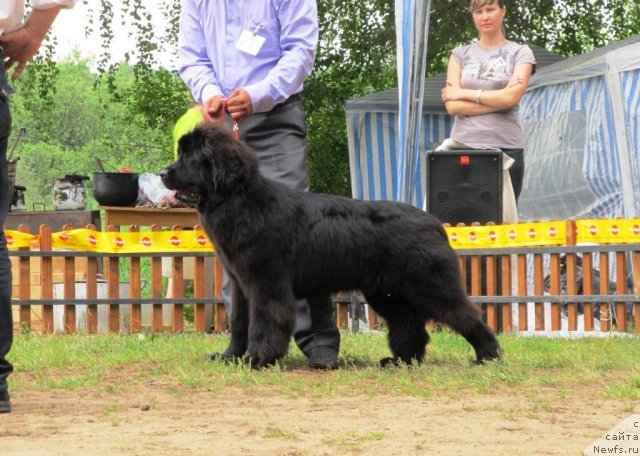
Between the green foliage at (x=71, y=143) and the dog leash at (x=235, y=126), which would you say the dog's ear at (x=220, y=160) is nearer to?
the dog leash at (x=235, y=126)

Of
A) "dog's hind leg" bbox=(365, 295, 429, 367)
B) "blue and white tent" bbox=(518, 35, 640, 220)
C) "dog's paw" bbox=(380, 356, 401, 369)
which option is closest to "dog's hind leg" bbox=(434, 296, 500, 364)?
"dog's hind leg" bbox=(365, 295, 429, 367)

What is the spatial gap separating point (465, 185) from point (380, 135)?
548 cm

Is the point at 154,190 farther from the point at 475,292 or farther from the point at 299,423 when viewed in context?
the point at 299,423

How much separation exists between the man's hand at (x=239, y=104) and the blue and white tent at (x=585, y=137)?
5.29 metres

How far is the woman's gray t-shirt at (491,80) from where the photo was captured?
26.3ft

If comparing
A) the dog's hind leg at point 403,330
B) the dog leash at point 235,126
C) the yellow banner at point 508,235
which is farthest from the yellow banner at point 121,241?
the dog's hind leg at point 403,330

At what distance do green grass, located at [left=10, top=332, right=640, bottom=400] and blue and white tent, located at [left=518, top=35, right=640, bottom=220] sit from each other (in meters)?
3.56

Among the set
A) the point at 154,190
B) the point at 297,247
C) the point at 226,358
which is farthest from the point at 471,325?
the point at 154,190

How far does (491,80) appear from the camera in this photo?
8.00 meters

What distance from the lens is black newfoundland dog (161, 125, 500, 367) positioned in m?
5.00

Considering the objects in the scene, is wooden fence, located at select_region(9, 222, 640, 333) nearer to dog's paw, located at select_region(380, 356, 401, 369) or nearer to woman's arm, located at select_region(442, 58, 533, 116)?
woman's arm, located at select_region(442, 58, 533, 116)

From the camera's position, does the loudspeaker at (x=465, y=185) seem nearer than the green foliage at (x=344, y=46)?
Yes

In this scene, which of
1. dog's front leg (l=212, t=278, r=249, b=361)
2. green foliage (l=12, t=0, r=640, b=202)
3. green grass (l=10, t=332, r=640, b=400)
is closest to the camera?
green grass (l=10, t=332, r=640, b=400)

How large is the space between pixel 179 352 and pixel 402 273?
1510 millimetres
